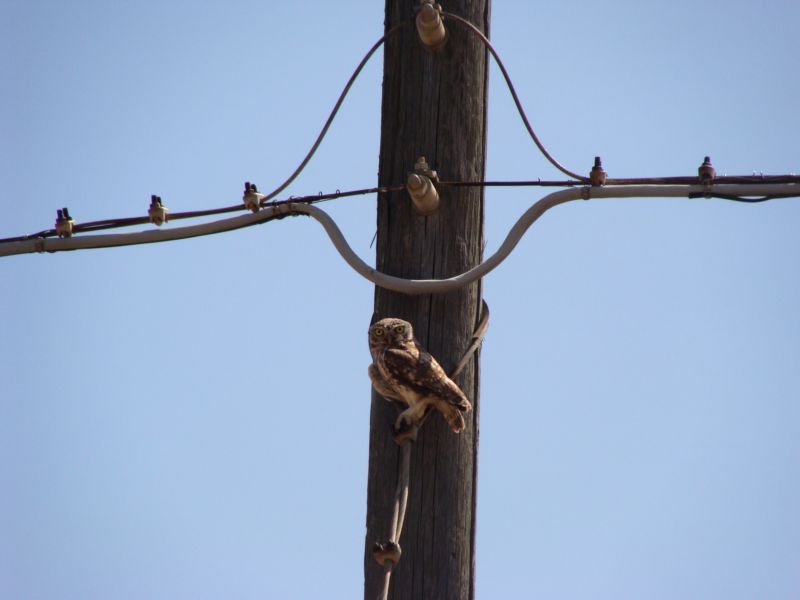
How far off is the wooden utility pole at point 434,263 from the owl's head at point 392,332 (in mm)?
87

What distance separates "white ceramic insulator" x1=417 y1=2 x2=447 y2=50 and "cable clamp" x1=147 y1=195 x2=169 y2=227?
1178 mm

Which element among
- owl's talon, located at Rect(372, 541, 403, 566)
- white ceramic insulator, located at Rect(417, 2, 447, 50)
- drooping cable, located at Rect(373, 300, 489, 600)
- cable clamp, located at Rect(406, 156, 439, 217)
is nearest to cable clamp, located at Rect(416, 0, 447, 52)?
white ceramic insulator, located at Rect(417, 2, 447, 50)

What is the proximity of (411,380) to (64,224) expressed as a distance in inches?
64.3

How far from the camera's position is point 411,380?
153 inches

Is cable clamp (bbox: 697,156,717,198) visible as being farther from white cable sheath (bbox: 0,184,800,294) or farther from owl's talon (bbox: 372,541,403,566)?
owl's talon (bbox: 372,541,403,566)

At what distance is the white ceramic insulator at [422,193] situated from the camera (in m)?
3.92

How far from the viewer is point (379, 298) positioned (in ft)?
13.5

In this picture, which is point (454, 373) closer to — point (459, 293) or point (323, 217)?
point (459, 293)

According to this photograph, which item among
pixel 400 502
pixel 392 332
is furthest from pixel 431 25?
pixel 400 502

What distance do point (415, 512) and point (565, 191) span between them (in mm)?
1162

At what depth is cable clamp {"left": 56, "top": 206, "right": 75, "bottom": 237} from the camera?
15.4 feet

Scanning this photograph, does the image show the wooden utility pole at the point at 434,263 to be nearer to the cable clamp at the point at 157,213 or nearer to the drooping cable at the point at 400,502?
the drooping cable at the point at 400,502

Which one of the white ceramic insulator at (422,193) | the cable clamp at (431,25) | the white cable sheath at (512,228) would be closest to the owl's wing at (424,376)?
the white cable sheath at (512,228)

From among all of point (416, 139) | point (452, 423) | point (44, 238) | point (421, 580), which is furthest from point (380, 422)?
point (44, 238)
